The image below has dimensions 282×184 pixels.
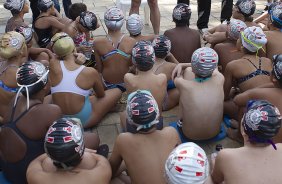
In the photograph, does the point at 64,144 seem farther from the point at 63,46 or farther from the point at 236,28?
the point at 236,28

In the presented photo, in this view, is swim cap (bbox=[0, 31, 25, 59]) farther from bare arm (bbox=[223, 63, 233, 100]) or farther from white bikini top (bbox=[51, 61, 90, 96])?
bare arm (bbox=[223, 63, 233, 100])

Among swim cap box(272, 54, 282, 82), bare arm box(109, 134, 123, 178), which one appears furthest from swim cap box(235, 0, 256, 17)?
bare arm box(109, 134, 123, 178)

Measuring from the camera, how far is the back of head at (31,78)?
3.53 meters

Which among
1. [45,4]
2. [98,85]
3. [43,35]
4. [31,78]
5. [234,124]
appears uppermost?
[31,78]

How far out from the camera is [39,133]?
3.37m

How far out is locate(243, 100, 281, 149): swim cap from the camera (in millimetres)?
2801

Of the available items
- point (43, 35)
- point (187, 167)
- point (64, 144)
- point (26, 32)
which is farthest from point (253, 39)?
point (43, 35)

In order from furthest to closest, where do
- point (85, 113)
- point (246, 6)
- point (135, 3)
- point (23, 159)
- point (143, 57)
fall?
point (135, 3) → point (246, 6) → point (85, 113) → point (143, 57) → point (23, 159)

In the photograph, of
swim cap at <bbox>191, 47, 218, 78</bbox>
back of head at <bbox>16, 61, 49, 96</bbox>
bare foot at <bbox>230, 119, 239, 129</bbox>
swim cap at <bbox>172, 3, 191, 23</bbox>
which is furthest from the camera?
swim cap at <bbox>172, 3, 191, 23</bbox>

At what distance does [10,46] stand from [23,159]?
1.66 m

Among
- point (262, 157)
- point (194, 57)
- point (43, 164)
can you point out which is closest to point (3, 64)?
point (43, 164)

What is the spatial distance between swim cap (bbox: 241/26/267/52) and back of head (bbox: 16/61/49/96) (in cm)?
261

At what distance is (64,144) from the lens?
266 centimetres

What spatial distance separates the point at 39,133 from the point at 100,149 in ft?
3.02
